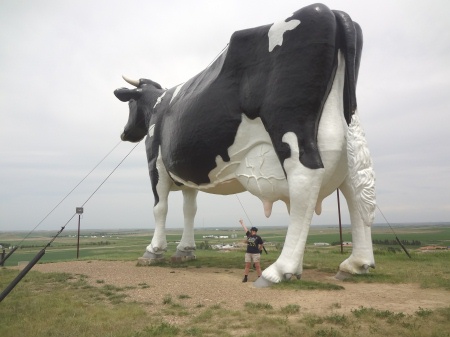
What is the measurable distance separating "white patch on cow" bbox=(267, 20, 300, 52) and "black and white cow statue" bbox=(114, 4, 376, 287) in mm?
19

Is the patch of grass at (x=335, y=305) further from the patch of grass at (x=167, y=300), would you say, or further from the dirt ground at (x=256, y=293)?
the patch of grass at (x=167, y=300)

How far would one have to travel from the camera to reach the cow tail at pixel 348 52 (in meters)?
6.02

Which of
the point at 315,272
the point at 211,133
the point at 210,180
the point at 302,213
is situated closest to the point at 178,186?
the point at 210,180

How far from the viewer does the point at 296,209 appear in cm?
576

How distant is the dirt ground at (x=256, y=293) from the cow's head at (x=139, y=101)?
16.1 ft

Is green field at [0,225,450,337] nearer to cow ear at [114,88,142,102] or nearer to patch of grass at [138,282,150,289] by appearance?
patch of grass at [138,282,150,289]

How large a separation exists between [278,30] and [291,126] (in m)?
1.72

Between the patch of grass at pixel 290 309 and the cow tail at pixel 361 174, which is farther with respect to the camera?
the cow tail at pixel 361 174

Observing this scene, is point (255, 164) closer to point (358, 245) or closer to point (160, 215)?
point (358, 245)

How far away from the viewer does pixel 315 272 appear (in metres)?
7.65

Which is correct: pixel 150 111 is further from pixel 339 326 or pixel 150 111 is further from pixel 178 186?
pixel 339 326

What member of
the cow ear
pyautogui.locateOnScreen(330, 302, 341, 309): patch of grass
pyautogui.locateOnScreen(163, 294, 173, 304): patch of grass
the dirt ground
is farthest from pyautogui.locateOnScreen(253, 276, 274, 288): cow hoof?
the cow ear

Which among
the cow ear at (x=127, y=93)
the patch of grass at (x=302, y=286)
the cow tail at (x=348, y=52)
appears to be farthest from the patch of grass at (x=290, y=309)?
→ the cow ear at (x=127, y=93)

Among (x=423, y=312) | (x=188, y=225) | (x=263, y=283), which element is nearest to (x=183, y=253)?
(x=188, y=225)
